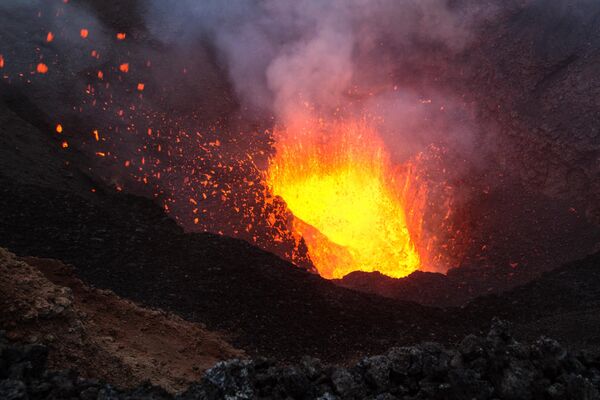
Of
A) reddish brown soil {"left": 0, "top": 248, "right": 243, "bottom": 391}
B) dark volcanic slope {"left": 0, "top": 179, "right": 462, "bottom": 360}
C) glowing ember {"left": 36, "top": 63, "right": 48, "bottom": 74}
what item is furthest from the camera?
glowing ember {"left": 36, "top": 63, "right": 48, "bottom": 74}

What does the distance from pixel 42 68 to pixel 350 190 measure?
835 cm

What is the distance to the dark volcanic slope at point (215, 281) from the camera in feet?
22.4

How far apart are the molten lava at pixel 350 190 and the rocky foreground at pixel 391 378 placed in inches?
344

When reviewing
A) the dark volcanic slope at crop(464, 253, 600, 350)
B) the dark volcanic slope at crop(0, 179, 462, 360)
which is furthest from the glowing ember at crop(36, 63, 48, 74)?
the dark volcanic slope at crop(464, 253, 600, 350)

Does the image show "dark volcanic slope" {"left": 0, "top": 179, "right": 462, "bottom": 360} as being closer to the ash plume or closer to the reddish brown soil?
the reddish brown soil

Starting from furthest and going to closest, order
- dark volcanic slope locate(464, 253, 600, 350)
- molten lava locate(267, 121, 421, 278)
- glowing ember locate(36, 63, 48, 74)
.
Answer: molten lava locate(267, 121, 421, 278) < glowing ember locate(36, 63, 48, 74) < dark volcanic slope locate(464, 253, 600, 350)

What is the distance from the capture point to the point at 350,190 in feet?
47.1

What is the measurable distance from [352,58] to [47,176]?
8657mm

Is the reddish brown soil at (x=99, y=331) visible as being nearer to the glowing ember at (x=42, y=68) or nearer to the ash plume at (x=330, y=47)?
the glowing ember at (x=42, y=68)

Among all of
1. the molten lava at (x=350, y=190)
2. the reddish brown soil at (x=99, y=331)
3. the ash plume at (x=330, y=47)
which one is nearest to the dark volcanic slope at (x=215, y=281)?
the reddish brown soil at (x=99, y=331)

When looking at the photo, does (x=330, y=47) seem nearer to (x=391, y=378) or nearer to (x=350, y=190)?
(x=350, y=190)

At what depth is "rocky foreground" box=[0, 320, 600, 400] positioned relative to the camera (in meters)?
3.67

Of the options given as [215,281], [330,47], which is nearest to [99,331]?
[215,281]

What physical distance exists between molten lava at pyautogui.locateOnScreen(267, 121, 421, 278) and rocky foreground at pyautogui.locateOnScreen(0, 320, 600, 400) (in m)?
8.73
